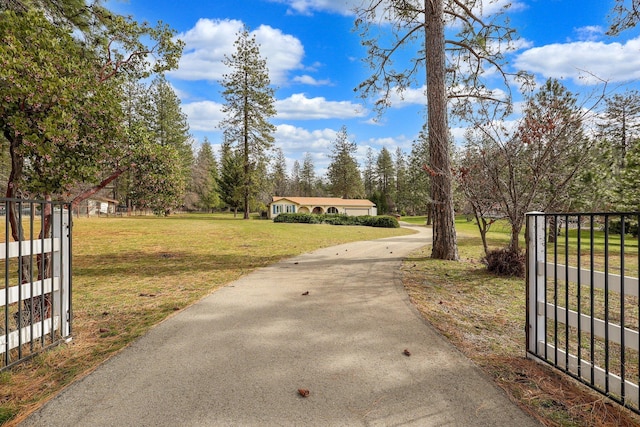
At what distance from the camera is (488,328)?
13.1ft

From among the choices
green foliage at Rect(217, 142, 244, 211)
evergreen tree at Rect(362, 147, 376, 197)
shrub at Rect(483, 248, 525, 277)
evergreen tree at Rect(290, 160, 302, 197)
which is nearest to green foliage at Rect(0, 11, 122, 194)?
shrub at Rect(483, 248, 525, 277)

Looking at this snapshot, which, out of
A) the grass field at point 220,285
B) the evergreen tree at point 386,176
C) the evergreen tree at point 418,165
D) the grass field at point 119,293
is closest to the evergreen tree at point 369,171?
the evergreen tree at point 386,176

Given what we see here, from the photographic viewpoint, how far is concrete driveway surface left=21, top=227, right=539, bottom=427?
85.8 inches

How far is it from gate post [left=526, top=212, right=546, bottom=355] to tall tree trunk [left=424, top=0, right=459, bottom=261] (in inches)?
226

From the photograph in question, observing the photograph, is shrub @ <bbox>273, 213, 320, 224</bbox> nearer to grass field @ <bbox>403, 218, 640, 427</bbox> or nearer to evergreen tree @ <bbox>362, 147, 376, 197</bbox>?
grass field @ <bbox>403, 218, 640, 427</bbox>

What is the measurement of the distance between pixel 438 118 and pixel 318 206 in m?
A: 36.2

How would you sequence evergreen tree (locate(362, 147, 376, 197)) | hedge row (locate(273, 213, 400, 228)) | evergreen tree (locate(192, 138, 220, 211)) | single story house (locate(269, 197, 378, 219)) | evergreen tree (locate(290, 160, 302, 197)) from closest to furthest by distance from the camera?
hedge row (locate(273, 213, 400, 228)) → single story house (locate(269, 197, 378, 219)) → evergreen tree (locate(192, 138, 220, 211)) → evergreen tree (locate(362, 147, 376, 197)) → evergreen tree (locate(290, 160, 302, 197))

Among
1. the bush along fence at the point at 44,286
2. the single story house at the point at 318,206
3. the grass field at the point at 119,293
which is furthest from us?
the single story house at the point at 318,206

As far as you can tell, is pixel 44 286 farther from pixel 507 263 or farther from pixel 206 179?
pixel 206 179

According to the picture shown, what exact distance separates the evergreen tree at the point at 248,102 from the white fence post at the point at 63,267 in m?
29.7

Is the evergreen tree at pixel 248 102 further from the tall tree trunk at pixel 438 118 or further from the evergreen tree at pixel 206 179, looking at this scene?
the tall tree trunk at pixel 438 118

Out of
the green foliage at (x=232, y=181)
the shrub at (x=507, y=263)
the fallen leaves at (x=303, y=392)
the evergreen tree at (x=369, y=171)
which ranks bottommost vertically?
the fallen leaves at (x=303, y=392)

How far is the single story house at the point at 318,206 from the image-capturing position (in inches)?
1684

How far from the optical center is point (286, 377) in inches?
105
